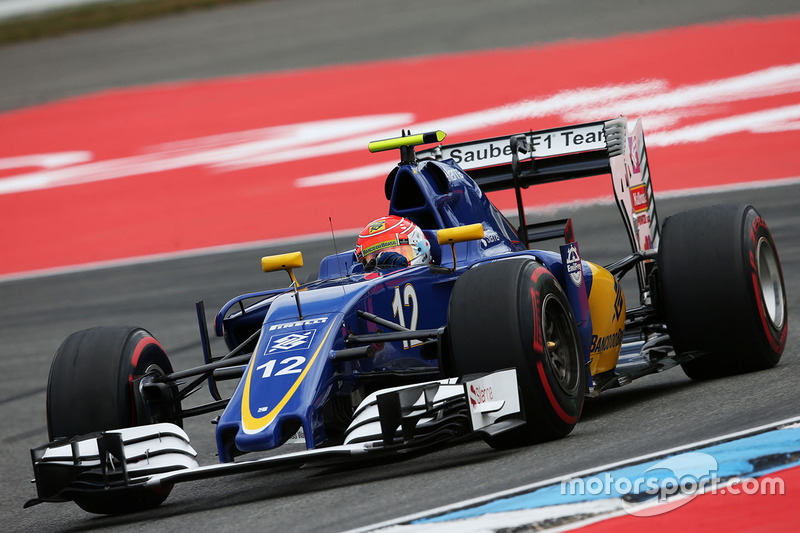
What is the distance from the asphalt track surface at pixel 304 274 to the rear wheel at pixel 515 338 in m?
0.16

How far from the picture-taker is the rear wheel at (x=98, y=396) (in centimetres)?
690

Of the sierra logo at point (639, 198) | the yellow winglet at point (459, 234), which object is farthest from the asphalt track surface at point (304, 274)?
the sierra logo at point (639, 198)

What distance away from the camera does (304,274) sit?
14406 millimetres

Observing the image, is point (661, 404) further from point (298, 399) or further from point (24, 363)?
point (24, 363)

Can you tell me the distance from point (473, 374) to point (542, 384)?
1.17 ft

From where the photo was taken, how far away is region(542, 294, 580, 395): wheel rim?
6.80 meters

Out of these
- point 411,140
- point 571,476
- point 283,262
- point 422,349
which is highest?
point 411,140

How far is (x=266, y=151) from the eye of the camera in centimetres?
2031

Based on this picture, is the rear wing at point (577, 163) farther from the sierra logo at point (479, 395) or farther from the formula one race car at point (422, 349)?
the sierra logo at point (479, 395)

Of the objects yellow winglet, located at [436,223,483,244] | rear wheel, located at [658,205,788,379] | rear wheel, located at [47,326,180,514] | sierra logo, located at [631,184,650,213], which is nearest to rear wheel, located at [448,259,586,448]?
yellow winglet, located at [436,223,483,244]

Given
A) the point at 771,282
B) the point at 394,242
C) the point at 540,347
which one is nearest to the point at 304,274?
the point at 771,282

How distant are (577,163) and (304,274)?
224 inches

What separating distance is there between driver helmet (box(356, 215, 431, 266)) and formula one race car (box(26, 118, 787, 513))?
2 cm

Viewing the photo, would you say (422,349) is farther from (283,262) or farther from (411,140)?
(411,140)
